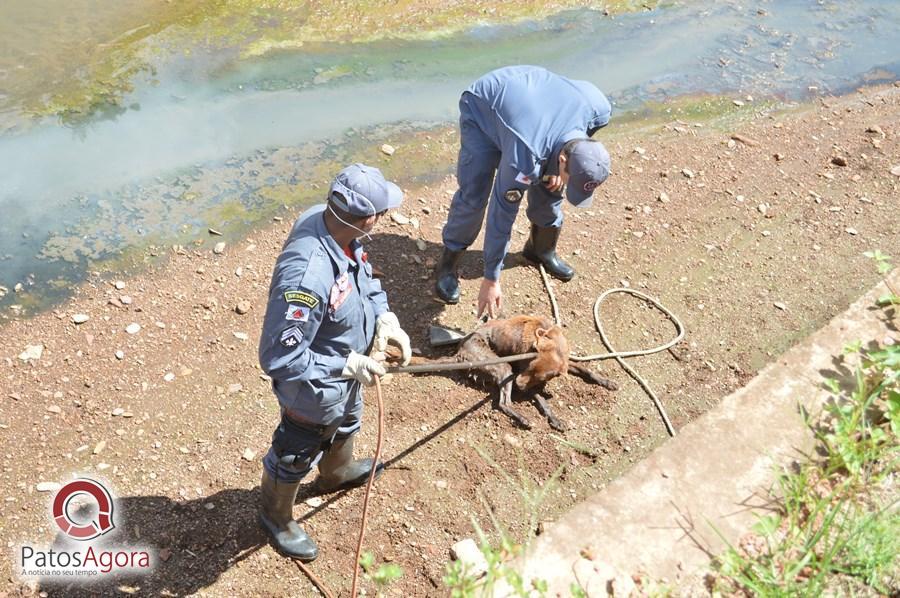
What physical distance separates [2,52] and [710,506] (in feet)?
23.3

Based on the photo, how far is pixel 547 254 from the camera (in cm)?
549

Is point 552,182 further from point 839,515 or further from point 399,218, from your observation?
point 839,515

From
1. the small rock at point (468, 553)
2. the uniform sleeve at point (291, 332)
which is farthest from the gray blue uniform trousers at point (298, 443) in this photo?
the small rock at point (468, 553)

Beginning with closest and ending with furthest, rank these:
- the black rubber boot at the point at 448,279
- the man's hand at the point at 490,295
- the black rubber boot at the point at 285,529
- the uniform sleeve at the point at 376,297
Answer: the uniform sleeve at the point at 376,297 < the black rubber boot at the point at 285,529 < the man's hand at the point at 490,295 < the black rubber boot at the point at 448,279

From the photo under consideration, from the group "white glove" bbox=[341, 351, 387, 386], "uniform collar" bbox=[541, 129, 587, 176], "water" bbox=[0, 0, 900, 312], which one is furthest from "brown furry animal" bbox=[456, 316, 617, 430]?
"water" bbox=[0, 0, 900, 312]

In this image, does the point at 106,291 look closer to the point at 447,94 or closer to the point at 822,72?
the point at 447,94

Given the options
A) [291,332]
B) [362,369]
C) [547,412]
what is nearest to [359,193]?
[291,332]

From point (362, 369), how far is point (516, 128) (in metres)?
1.84

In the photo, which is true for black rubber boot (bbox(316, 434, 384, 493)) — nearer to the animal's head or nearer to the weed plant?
the animal's head

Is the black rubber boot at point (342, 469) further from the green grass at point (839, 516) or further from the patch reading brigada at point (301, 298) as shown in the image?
the green grass at point (839, 516)

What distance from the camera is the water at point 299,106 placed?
554cm

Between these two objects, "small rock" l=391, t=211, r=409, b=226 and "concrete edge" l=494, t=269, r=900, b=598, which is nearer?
"concrete edge" l=494, t=269, r=900, b=598

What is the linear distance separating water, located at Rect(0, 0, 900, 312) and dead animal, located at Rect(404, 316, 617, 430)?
7.06ft

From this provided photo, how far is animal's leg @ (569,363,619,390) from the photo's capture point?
483 cm
